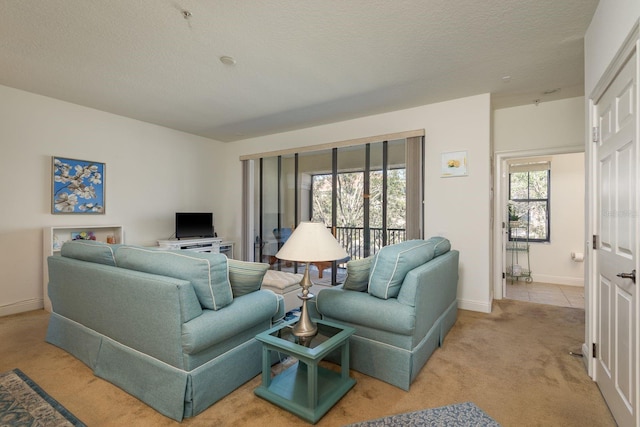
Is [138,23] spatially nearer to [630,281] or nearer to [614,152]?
[614,152]

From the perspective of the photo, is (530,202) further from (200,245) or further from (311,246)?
(200,245)

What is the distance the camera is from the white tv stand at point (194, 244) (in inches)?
173

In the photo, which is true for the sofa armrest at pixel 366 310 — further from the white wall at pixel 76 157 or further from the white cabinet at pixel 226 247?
the white wall at pixel 76 157

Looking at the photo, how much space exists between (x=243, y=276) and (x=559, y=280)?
526 cm

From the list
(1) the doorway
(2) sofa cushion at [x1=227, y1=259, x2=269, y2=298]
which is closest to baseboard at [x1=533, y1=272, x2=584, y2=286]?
(1) the doorway

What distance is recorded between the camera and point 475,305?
3.55m

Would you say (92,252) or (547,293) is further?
(547,293)

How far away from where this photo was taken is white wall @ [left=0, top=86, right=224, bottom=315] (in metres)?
3.32

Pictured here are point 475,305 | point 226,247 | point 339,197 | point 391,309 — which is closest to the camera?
point 391,309

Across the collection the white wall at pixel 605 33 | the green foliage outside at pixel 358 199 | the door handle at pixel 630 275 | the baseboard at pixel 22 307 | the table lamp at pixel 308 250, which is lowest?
the baseboard at pixel 22 307

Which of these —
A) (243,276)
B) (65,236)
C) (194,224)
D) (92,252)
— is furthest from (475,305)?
(65,236)

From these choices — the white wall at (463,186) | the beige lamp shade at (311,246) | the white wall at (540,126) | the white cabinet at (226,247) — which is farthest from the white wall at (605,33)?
the white cabinet at (226,247)

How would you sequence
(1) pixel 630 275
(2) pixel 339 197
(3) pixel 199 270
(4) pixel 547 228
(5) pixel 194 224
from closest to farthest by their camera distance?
(1) pixel 630 275 < (3) pixel 199 270 < (2) pixel 339 197 < (5) pixel 194 224 < (4) pixel 547 228

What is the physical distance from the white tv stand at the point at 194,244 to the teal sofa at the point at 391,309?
2.93m
